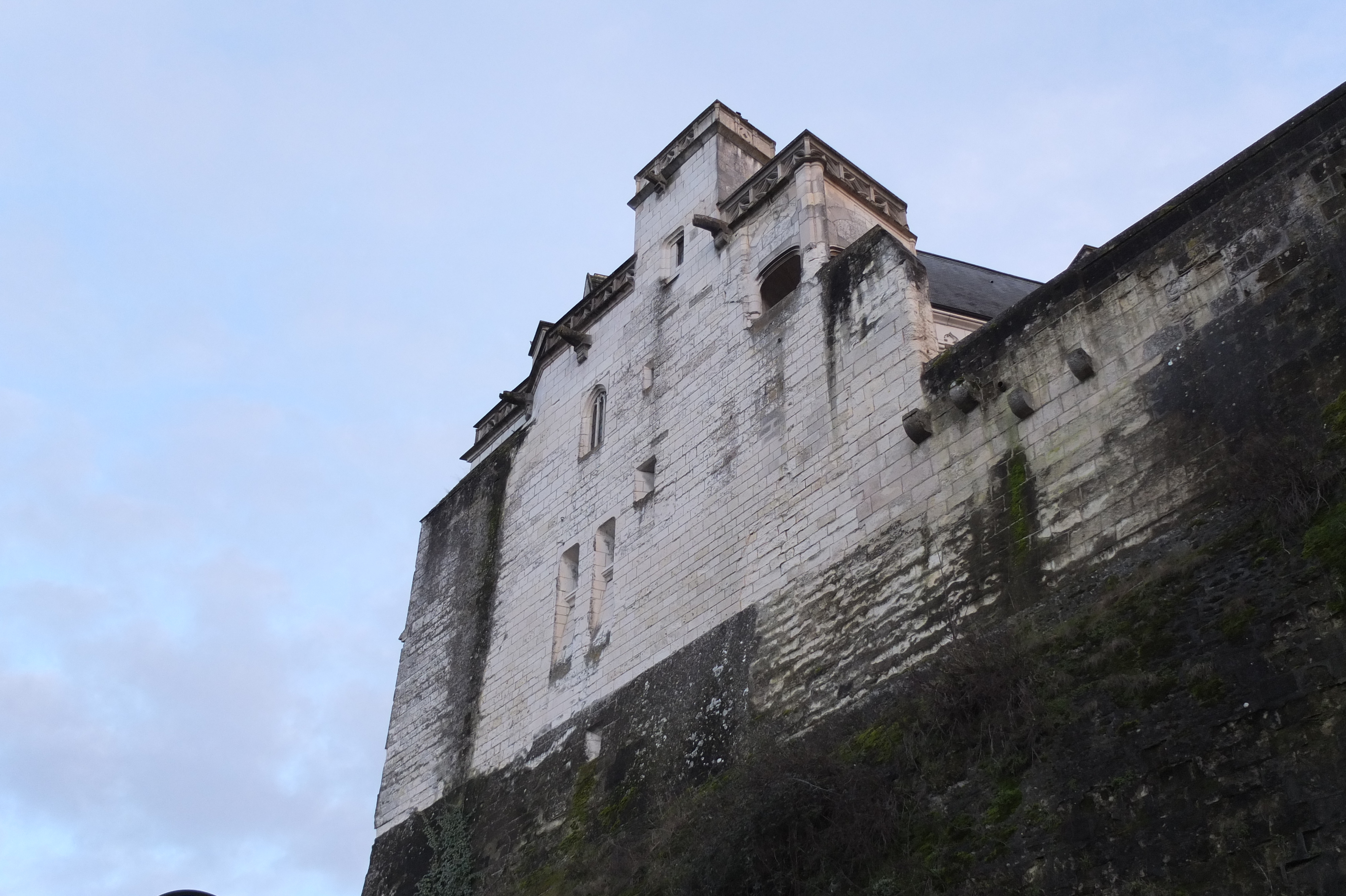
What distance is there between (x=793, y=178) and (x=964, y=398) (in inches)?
228

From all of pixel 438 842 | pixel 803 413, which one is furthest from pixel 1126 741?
pixel 438 842

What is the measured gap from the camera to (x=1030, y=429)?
41.2 feet

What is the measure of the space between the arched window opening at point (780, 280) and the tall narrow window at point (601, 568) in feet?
11.4

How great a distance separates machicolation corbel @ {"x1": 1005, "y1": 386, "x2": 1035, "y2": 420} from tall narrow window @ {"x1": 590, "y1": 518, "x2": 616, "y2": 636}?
6.36m

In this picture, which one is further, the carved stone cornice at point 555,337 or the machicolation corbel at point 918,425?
the carved stone cornice at point 555,337

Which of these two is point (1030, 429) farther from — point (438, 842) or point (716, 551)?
point (438, 842)

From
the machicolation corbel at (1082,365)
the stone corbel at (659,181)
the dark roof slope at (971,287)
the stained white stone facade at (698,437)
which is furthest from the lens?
the dark roof slope at (971,287)

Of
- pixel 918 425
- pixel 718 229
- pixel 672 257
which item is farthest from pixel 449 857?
pixel 718 229

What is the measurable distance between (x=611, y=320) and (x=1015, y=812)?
1166 centimetres

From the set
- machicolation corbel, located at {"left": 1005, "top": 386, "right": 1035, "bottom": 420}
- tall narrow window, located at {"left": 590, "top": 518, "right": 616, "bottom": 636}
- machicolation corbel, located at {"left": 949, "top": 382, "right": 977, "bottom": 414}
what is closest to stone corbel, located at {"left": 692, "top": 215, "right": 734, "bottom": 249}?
tall narrow window, located at {"left": 590, "top": 518, "right": 616, "bottom": 636}

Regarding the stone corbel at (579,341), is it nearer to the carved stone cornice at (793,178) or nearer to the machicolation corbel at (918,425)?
the carved stone cornice at (793,178)

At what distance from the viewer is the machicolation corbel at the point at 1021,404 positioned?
12.6m

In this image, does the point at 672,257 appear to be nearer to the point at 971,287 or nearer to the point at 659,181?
the point at 659,181

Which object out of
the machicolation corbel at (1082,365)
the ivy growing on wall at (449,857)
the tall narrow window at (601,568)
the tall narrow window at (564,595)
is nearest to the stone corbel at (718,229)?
the tall narrow window at (601,568)
